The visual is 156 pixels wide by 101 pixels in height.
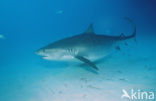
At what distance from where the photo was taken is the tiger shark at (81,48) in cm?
Answer: 559

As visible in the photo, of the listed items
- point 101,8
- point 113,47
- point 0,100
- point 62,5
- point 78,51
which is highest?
point 62,5

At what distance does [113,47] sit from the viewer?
295 inches

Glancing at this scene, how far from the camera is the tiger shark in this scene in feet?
18.4

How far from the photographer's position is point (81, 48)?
20.0 feet

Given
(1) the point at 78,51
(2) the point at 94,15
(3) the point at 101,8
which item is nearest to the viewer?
(1) the point at 78,51

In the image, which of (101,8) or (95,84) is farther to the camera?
(101,8)

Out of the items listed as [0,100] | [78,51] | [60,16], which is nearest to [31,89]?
[0,100]

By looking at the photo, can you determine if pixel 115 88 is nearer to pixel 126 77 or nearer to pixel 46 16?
pixel 126 77

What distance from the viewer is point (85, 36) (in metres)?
6.75

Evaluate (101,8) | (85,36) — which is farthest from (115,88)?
(101,8)

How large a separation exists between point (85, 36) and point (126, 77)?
2276 mm

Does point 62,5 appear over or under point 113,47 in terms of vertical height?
over

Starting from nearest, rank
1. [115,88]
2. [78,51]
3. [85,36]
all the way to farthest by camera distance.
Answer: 1. [115,88]
2. [78,51]
3. [85,36]

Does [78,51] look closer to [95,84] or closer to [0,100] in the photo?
[95,84]
